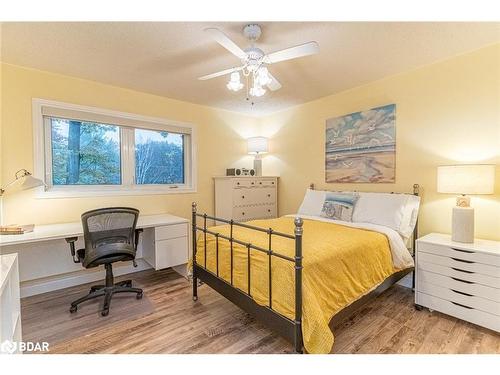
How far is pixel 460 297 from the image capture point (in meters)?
1.99

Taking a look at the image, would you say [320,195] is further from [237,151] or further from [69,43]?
[69,43]

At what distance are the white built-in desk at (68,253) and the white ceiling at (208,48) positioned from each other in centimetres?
163

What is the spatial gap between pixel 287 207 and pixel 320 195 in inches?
35.4

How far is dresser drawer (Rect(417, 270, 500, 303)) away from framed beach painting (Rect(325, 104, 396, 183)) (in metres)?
1.09

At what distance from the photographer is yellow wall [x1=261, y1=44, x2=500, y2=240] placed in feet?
7.15

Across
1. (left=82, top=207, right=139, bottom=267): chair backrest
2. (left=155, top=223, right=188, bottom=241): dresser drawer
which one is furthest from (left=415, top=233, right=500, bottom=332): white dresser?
(left=82, top=207, right=139, bottom=267): chair backrest

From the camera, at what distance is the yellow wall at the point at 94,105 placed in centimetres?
242

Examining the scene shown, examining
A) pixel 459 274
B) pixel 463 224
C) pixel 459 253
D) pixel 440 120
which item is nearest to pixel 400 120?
pixel 440 120

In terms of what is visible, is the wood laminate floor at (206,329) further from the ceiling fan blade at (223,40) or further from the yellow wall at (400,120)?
the ceiling fan blade at (223,40)

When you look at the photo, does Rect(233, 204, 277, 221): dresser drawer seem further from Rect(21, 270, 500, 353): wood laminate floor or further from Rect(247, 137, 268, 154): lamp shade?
Rect(21, 270, 500, 353): wood laminate floor

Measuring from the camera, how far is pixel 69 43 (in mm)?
2037

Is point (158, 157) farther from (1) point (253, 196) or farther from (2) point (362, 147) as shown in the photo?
(2) point (362, 147)
